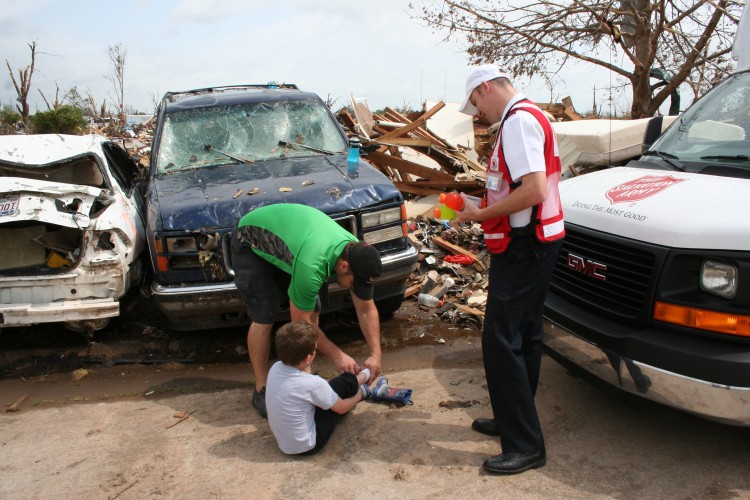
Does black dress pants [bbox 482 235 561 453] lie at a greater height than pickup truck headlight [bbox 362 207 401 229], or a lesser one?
lesser

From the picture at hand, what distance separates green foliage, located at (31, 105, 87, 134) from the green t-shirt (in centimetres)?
1933

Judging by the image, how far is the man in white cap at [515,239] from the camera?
9.38 ft

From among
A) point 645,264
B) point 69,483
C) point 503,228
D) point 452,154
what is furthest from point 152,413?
point 452,154

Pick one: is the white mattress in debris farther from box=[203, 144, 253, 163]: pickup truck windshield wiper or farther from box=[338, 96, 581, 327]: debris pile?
box=[203, 144, 253, 163]: pickup truck windshield wiper

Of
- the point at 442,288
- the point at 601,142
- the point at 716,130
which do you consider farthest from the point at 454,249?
the point at 716,130

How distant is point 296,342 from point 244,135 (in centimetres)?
310

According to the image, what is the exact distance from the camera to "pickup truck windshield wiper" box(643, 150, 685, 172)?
11.9 feet

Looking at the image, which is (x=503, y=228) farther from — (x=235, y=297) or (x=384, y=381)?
(x=235, y=297)

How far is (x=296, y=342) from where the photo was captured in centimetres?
321

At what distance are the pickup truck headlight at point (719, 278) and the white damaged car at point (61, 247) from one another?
3990 millimetres

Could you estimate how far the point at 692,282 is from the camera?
2.80 m

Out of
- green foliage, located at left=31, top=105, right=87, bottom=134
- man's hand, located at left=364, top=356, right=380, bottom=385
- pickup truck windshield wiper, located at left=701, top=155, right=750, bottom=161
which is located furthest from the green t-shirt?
green foliage, located at left=31, top=105, right=87, bottom=134

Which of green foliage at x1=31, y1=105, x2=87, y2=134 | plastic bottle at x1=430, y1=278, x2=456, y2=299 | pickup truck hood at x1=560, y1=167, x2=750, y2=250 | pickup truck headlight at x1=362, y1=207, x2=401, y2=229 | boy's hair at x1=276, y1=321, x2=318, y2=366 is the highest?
green foliage at x1=31, y1=105, x2=87, y2=134

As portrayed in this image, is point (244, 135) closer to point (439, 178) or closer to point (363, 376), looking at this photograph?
point (363, 376)
